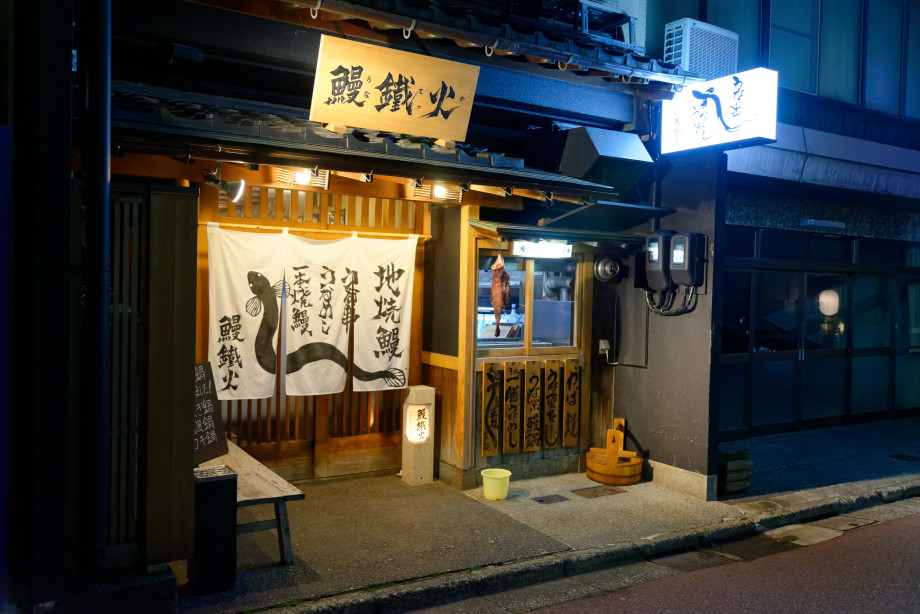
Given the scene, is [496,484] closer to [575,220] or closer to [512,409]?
[512,409]

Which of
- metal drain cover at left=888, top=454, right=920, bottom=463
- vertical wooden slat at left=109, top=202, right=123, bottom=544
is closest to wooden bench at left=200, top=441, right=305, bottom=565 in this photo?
vertical wooden slat at left=109, top=202, right=123, bottom=544

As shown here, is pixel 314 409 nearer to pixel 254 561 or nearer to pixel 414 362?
pixel 414 362

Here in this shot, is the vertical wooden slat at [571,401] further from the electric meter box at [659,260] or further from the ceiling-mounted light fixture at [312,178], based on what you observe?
the ceiling-mounted light fixture at [312,178]

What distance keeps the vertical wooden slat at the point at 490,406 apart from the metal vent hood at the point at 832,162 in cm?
540

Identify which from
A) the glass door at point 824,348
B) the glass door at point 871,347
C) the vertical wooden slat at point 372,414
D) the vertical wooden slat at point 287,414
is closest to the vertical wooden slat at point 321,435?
the vertical wooden slat at point 287,414

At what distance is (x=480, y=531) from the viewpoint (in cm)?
789

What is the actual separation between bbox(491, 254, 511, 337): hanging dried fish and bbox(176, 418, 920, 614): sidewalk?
252cm

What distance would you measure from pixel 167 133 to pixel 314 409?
170 inches

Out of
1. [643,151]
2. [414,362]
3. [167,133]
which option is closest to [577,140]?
[643,151]

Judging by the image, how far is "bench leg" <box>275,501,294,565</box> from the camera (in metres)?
6.74

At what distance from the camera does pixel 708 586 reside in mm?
6887

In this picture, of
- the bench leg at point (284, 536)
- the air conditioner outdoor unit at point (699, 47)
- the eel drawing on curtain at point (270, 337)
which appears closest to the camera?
the bench leg at point (284, 536)

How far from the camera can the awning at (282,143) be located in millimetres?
6418

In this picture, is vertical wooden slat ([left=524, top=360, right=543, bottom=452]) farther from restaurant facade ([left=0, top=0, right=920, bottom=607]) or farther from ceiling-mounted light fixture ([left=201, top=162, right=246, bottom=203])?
ceiling-mounted light fixture ([left=201, top=162, right=246, bottom=203])
